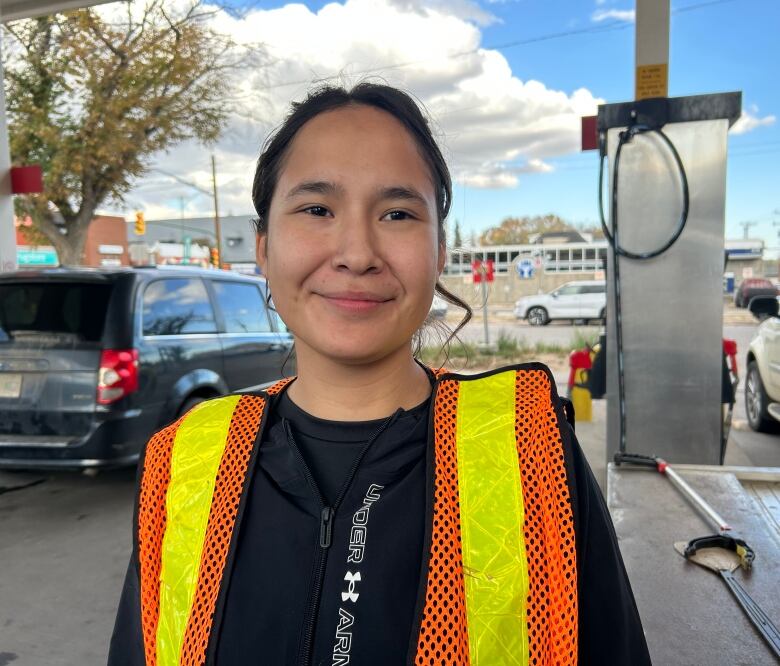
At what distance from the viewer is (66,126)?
11.5 meters

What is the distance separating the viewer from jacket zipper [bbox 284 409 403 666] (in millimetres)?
1000

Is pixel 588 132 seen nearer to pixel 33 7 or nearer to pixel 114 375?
pixel 114 375

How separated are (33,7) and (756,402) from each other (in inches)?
357

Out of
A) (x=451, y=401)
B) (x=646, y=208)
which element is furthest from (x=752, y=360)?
(x=451, y=401)

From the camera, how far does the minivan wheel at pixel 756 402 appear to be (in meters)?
6.84

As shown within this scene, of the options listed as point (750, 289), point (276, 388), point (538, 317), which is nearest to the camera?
point (276, 388)

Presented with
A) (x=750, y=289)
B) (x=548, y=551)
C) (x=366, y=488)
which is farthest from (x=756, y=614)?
(x=750, y=289)

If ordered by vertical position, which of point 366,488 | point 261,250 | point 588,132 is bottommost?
point 366,488

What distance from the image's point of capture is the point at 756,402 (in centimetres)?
706

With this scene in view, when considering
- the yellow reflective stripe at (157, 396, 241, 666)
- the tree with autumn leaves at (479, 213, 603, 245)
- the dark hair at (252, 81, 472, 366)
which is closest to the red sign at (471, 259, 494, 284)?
the dark hair at (252, 81, 472, 366)

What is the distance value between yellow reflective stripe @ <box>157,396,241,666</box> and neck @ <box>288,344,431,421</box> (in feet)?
0.63

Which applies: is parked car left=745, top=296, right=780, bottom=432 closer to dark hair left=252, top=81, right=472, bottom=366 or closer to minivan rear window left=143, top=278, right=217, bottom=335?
minivan rear window left=143, top=278, right=217, bottom=335

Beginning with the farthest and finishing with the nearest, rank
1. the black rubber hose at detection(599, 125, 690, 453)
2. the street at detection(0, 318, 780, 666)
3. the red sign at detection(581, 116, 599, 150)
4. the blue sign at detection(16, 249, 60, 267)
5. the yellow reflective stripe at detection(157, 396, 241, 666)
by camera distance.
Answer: the blue sign at detection(16, 249, 60, 267), the red sign at detection(581, 116, 599, 150), the black rubber hose at detection(599, 125, 690, 453), the street at detection(0, 318, 780, 666), the yellow reflective stripe at detection(157, 396, 241, 666)

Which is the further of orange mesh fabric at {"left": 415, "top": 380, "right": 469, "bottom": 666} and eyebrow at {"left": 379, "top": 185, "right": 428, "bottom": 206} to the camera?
eyebrow at {"left": 379, "top": 185, "right": 428, "bottom": 206}
